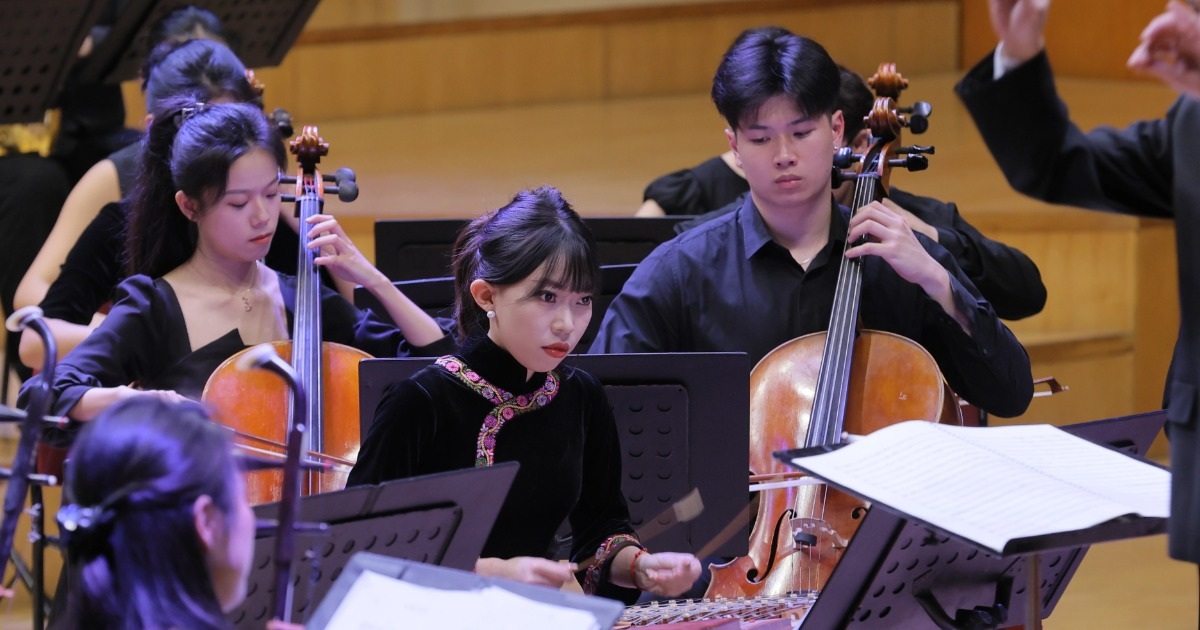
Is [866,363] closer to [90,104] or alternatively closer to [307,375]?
[307,375]

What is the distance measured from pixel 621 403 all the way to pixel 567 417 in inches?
4.5

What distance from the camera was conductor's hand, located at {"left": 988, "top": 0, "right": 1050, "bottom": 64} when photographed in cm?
142

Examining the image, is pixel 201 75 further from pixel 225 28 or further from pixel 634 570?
pixel 634 570

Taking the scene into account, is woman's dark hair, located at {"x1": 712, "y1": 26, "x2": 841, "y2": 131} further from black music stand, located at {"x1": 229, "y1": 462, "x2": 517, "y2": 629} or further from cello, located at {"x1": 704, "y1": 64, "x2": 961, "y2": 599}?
black music stand, located at {"x1": 229, "y1": 462, "x2": 517, "y2": 629}

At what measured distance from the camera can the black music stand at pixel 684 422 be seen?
6.95 ft

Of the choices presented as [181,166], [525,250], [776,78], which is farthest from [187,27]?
[525,250]

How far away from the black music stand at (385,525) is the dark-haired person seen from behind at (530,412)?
0.24 meters

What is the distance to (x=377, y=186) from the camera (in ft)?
16.0

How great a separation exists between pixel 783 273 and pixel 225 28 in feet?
5.07

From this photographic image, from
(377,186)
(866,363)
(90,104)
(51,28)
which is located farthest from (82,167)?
(866,363)

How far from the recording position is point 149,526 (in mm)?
1267

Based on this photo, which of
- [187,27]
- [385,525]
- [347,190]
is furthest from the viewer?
[187,27]

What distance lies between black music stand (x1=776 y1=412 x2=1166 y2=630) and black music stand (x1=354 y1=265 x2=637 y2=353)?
0.89m

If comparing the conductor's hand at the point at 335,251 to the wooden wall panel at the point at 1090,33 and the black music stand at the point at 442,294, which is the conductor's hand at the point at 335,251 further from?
the wooden wall panel at the point at 1090,33
